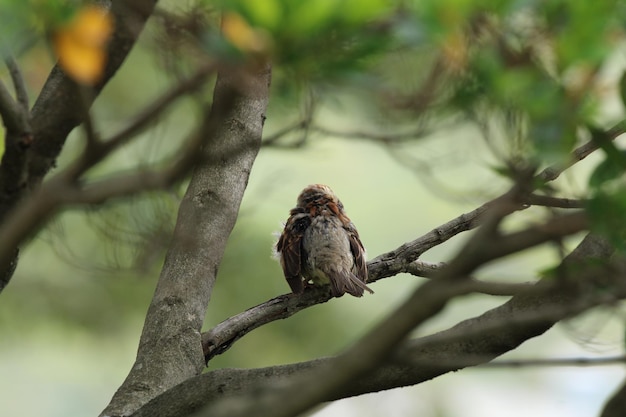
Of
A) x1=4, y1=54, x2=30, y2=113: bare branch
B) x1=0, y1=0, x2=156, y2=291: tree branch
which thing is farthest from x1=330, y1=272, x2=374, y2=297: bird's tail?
x1=4, y1=54, x2=30, y2=113: bare branch

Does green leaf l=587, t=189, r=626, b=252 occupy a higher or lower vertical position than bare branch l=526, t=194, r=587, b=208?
lower

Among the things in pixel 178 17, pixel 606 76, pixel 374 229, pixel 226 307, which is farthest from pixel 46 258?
pixel 606 76

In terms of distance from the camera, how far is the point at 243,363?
11.1 m

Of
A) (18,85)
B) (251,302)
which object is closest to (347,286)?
(18,85)

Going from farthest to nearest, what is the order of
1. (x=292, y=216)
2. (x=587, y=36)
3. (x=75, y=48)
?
1. (x=292, y=216)
2. (x=75, y=48)
3. (x=587, y=36)

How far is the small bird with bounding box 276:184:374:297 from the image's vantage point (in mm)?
5219

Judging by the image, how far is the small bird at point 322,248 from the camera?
17.1 feet

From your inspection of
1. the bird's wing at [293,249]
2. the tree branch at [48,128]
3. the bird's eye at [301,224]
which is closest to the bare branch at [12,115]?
the tree branch at [48,128]

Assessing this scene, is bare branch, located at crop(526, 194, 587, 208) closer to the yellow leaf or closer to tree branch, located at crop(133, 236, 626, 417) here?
tree branch, located at crop(133, 236, 626, 417)

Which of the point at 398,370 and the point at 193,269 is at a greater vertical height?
the point at 193,269

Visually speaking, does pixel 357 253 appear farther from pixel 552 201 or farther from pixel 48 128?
pixel 552 201

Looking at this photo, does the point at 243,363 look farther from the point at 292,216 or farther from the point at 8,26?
the point at 8,26

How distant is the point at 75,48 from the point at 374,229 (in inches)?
323

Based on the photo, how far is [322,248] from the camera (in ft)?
18.2
